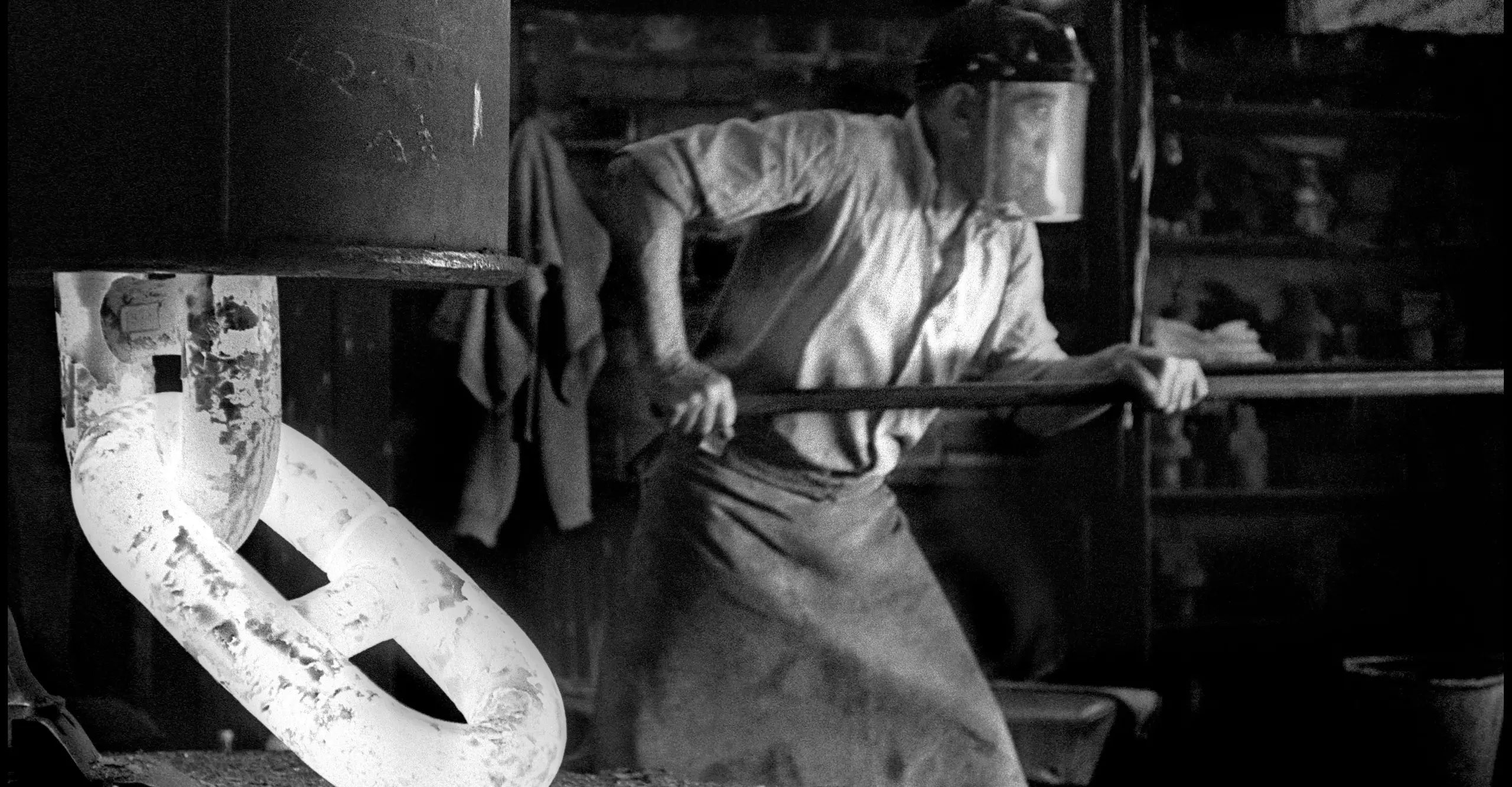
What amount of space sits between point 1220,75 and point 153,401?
5.65ft

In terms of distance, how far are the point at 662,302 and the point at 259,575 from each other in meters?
0.97

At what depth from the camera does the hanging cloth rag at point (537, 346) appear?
2.15 m

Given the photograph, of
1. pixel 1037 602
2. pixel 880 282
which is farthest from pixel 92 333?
pixel 1037 602

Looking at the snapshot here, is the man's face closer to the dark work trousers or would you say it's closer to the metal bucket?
the dark work trousers

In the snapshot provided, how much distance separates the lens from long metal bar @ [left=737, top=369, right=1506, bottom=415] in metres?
2.18

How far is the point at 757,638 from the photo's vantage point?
2.21 meters

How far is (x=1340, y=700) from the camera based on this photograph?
2434 mm

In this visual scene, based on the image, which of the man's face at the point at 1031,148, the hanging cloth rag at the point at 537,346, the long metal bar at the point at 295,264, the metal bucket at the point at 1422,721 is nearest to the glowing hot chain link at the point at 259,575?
the long metal bar at the point at 295,264

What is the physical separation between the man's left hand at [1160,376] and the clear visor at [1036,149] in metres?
0.23

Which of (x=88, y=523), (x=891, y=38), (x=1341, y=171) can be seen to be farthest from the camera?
(x=1341, y=171)

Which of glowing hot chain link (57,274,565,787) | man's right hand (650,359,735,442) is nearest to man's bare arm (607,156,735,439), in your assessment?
man's right hand (650,359,735,442)

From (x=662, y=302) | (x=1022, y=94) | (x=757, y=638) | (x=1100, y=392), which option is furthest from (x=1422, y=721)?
(x=662, y=302)

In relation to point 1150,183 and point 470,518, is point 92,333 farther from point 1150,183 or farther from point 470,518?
point 1150,183

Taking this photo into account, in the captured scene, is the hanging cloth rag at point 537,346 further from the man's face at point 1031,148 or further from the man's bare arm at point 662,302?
the man's face at point 1031,148
